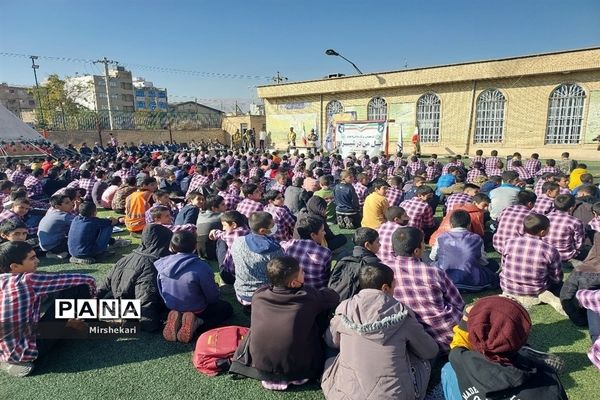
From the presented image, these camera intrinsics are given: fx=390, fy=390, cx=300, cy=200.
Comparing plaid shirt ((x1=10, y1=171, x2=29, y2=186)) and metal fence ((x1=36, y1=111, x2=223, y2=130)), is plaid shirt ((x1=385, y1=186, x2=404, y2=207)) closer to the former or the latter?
plaid shirt ((x1=10, y1=171, x2=29, y2=186))

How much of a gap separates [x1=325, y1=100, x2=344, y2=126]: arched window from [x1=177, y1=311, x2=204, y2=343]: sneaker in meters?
23.9

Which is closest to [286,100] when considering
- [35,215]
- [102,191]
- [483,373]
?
[102,191]

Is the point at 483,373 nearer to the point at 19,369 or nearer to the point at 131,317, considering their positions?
the point at 131,317

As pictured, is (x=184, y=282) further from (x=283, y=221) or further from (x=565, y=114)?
(x=565, y=114)

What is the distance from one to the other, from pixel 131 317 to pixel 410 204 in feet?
13.8

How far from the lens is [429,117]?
23.1 meters

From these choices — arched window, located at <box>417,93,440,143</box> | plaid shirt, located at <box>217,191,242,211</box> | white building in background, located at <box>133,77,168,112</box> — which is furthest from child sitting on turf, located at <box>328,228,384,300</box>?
white building in background, located at <box>133,77,168,112</box>

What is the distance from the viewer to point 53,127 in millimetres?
26641

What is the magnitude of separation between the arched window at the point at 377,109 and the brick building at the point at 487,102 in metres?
0.06

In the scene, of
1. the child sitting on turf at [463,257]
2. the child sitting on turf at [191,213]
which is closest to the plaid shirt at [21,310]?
the child sitting on turf at [191,213]

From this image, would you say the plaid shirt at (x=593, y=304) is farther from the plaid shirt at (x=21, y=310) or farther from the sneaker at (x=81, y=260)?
the sneaker at (x=81, y=260)

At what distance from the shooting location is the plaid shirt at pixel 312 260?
3762 millimetres

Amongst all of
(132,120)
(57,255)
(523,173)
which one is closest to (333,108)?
(132,120)

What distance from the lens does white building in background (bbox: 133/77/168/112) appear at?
2778 inches
